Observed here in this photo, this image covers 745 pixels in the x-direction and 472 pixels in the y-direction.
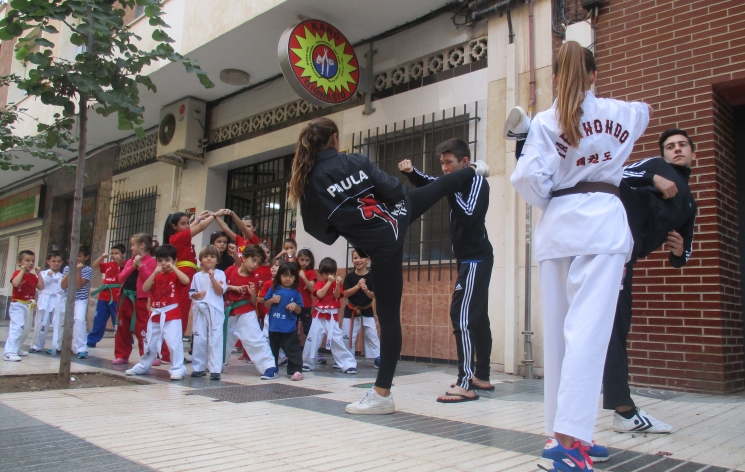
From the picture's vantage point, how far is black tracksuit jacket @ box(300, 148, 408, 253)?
3.49m

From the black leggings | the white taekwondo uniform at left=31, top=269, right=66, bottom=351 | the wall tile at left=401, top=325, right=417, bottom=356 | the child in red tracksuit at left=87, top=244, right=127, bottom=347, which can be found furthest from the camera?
the child in red tracksuit at left=87, top=244, right=127, bottom=347

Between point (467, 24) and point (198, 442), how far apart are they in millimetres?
6343

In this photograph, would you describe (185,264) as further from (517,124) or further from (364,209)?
(517,124)

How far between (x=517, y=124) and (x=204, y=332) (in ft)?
14.5

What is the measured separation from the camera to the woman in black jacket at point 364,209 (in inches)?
138

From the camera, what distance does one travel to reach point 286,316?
6.11m

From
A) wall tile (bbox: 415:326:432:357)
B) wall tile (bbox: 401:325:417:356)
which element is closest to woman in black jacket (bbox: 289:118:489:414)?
wall tile (bbox: 415:326:432:357)

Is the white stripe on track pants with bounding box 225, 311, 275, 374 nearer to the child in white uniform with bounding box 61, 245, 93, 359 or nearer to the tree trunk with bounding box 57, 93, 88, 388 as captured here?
the tree trunk with bounding box 57, 93, 88, 388

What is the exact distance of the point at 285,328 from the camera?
240 inches

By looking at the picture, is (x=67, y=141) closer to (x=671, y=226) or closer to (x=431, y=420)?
(x=431, y=420)

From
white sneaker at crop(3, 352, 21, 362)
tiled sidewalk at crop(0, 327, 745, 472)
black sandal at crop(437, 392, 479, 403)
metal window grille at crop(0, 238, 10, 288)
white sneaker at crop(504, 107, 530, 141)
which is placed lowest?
white sneaker at crop(3, 352, 21, 362)

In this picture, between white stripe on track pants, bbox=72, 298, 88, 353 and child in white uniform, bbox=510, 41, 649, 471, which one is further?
white stripe on track pants, bbox=72, 298, 88, 353

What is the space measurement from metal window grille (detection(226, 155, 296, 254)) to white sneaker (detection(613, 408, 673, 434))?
7625 mm

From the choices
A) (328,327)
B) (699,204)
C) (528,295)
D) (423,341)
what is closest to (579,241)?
(699,204)
